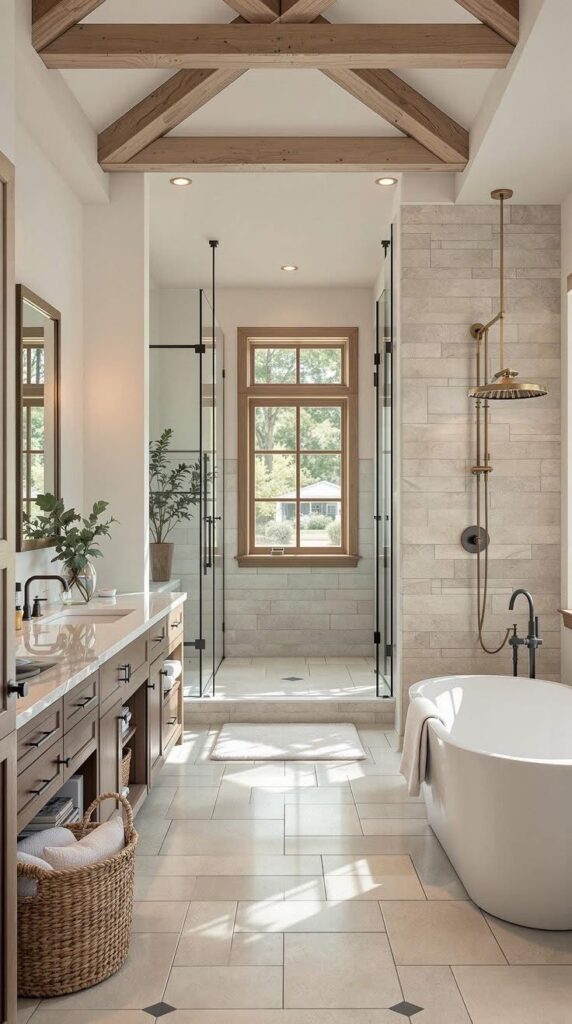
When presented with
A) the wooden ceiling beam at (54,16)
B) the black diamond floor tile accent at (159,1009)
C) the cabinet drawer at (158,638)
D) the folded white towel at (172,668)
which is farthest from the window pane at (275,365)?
the black diamond floor tile accent at (159,1009)

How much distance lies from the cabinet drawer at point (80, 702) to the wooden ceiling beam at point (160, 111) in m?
2.75

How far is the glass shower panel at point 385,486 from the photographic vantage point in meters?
5.13

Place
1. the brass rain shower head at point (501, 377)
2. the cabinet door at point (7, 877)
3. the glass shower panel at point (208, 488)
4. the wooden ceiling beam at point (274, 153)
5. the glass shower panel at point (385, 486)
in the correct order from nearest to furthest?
the cabinet door at point (7, 877) < the brass rain shower head at point (501, 377) < the wooden ceiling beam at point (274, 153) < the glass shower panel at point (385, 486) < the glass shower panel at point (208, 488)

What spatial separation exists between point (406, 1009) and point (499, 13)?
→ 11.0 feet

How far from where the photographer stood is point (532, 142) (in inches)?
151

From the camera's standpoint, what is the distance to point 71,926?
2.32m

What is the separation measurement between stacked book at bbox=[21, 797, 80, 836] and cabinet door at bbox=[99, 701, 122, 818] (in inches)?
7.4

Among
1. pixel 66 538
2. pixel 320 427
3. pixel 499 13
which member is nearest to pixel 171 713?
pixel 66 538

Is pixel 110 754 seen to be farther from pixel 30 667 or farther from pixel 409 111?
pixel 409 111

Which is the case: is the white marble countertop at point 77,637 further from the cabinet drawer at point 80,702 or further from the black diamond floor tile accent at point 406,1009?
the black diamond floor tile accent at point 406,1009

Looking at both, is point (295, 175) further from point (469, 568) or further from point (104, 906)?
point (104, 906)

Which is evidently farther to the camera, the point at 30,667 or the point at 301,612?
the point at 301,612

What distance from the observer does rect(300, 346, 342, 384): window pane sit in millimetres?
7184

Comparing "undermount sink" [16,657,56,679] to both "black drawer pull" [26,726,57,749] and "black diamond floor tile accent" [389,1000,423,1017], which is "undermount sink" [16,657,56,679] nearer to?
"black drawer pull" [26,726,57,749]
